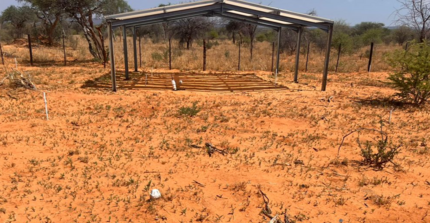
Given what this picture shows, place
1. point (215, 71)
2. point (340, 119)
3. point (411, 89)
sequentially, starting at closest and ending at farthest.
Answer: point (340, 119)
point (411, 89)
point (215, 71)

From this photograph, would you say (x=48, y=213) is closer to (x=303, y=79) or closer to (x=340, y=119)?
(x=340, y=119)

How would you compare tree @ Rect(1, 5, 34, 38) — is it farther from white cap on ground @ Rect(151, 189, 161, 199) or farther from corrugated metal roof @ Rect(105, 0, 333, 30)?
white cap on ground @ Rect(151, 189, 161, 199)

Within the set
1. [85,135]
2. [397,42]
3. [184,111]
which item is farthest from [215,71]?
[397,42]

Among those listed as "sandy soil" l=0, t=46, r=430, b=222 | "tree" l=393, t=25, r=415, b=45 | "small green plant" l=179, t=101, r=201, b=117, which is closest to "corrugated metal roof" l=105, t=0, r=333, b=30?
"sandy soil" l=0, t=46, r=430, b=222

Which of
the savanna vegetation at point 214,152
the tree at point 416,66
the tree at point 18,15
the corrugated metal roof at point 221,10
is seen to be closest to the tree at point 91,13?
the savanna vegetation at point 214,152

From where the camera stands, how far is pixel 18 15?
3366cm

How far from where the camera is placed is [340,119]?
7551 millimetres

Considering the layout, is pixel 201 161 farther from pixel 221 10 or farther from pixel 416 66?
pixel 416 66

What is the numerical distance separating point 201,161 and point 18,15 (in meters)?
38.2

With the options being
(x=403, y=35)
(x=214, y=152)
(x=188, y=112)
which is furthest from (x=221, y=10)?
(x=403, y=35)

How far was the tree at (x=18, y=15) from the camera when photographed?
3362 cm

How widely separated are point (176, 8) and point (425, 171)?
8544 mm

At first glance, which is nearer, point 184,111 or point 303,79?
point 184,111

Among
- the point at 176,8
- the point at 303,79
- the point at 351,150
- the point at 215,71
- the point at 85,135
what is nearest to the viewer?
the point at 351,150
